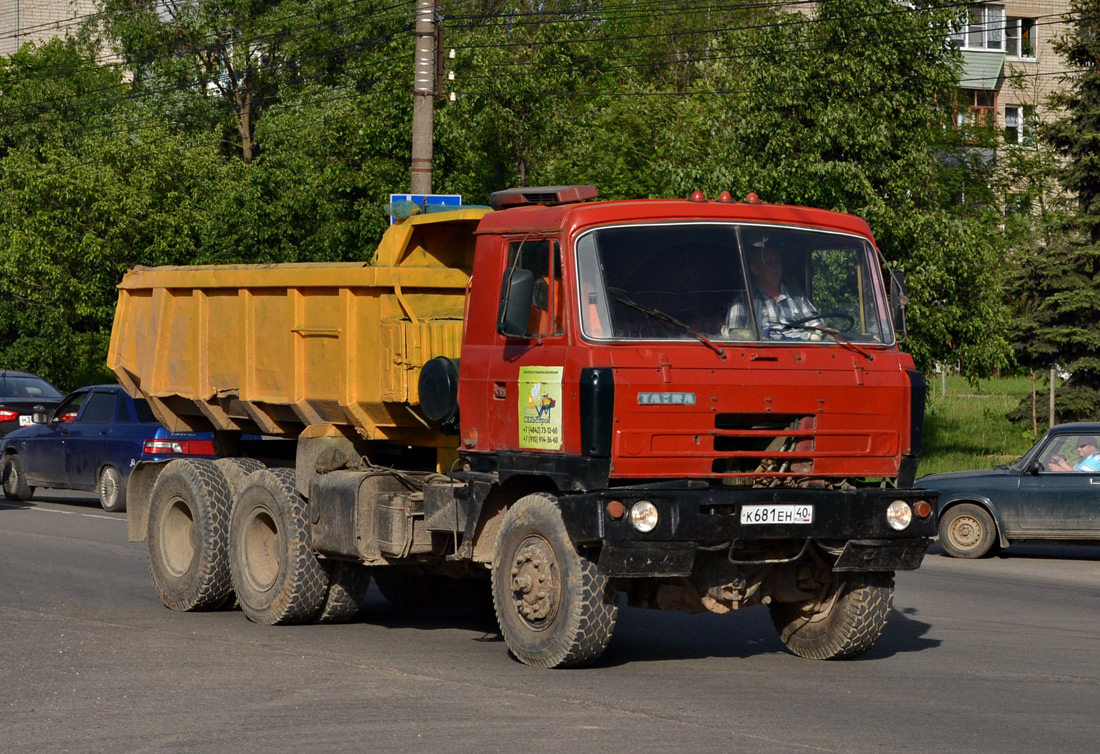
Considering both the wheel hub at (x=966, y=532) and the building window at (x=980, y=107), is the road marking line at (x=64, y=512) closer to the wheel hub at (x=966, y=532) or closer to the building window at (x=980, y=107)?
the wheel hub at (x=966, y=532)

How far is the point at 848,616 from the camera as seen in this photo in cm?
919

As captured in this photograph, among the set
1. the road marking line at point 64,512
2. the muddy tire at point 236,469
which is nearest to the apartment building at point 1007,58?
the road marking line at point 64,512

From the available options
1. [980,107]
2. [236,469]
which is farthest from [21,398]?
[980,107]

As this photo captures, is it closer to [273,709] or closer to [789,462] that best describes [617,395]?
[789,462]

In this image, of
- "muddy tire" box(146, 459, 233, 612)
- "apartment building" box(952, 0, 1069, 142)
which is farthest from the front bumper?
"apartment building" box(952, 0, 1069, 142)

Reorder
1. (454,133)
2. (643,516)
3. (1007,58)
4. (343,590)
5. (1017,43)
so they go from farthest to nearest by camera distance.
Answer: (1017,43) < (1007,58) < (454,133) < (343,590) < (643,516)

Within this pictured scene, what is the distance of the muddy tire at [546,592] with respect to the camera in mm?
8359

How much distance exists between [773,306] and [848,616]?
1892 millimetres

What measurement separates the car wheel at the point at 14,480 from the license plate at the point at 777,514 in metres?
16.1

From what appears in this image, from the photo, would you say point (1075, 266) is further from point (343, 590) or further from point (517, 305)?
point (517, 305)

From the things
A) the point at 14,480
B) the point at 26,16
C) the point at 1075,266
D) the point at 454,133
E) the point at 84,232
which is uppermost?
the point at 26,16

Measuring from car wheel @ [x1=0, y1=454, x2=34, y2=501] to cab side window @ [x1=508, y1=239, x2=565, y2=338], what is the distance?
1516cm

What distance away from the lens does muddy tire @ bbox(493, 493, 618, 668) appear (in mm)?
8359

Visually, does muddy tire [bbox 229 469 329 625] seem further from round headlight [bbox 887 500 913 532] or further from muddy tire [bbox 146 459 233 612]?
round headlight [bbox 887 500 913 532]
